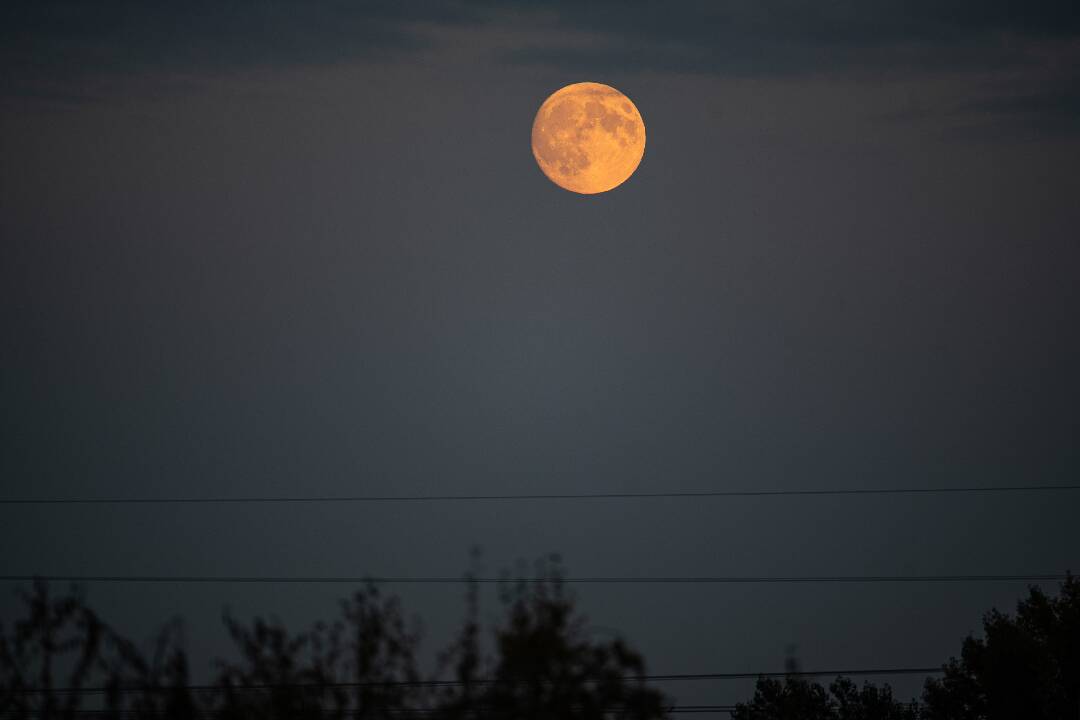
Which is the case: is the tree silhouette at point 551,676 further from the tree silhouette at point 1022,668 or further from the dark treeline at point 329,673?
the tree silhouette at point 1022,668

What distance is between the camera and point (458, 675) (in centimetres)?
1655

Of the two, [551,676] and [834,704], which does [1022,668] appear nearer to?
[834,704]

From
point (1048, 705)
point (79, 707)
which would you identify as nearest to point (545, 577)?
point (79, 707)

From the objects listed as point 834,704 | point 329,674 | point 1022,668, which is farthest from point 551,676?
point 834,704

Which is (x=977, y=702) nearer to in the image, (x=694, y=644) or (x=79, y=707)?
(x=79, y=707)

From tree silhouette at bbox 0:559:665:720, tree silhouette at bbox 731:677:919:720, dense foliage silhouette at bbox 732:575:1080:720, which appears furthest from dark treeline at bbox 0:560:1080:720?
tree silhouette at bbox 731:677:919:720

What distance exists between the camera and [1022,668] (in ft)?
148

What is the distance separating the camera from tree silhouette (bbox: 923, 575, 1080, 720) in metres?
44.5

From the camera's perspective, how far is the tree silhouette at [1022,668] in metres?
44.5

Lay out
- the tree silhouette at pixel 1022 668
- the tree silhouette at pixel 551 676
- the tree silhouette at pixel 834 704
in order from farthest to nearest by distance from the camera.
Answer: the tree silhouette at pixel 834 704, the tree silhouette at pixel 1022 668, the tree silhouette at pixel 551 676


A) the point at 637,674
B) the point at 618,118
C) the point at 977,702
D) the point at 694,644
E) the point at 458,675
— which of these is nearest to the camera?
the point at 637,674

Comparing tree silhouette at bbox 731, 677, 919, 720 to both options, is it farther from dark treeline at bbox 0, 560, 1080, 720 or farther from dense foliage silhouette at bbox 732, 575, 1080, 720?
dark treeline at bbox 0, 560, 1080, 720

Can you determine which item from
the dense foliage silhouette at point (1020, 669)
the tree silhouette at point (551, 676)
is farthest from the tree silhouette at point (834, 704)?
the tree silhouette at point (551, 676)

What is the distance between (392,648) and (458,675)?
106 cm
